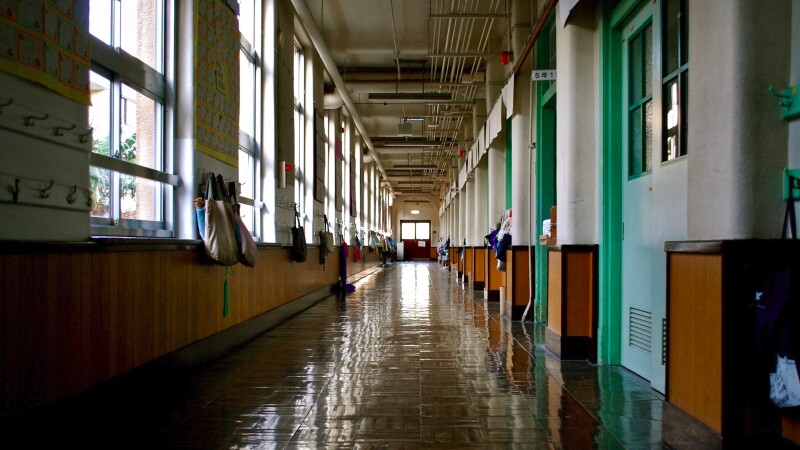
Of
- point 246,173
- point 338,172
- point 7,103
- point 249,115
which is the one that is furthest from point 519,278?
point 338,172

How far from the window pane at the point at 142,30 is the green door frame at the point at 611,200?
138 inches

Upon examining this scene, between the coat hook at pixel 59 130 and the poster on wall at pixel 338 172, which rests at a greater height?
the poster on wall at pixel 338 172

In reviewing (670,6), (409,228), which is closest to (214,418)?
(670,6)

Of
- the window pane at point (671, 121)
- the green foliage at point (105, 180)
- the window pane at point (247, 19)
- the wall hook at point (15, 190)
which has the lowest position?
the wall hook at point (15, 190)

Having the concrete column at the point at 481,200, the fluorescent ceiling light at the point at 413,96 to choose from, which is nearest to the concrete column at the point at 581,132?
the fluorescent ceiling light at the point at 413,96

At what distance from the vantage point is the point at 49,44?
2.42m

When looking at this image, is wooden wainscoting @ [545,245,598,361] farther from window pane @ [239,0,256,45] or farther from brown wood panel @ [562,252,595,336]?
window pane @ [239,0,256,45]

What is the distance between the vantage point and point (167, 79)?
13.5 ft

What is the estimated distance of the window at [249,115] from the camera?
6.27m

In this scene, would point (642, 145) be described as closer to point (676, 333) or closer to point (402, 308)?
point (676, 333)

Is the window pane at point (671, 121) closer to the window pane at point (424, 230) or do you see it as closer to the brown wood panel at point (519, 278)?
the brown wood panel at point (519, 278)

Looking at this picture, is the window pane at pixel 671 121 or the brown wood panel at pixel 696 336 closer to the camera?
the brown wood panel at pixel 696 336

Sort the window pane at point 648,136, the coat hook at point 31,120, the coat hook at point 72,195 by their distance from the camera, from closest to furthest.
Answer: the coat hook at point 31,120 < the coat hook at point 72,195 < the window pane at point 648,136

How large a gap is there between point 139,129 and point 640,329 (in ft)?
12.8
